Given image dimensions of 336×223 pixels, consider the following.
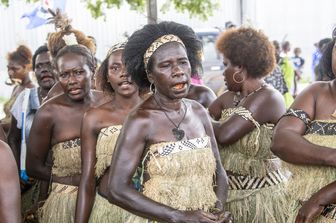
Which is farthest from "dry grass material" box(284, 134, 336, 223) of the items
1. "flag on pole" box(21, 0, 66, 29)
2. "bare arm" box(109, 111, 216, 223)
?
"flag on pole" box(21, 0, 66, 29)

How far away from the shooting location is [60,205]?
4.83 m

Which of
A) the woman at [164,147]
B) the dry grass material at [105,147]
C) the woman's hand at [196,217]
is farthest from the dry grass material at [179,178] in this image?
the dry grass material at [105,147]

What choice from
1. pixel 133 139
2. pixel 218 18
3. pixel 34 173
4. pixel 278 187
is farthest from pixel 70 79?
pixel 218 18

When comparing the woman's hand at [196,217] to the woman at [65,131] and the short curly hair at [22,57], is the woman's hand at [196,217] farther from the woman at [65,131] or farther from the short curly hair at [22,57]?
the short curly hair at [22,57]

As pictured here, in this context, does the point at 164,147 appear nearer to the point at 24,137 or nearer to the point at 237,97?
the point at 237,97

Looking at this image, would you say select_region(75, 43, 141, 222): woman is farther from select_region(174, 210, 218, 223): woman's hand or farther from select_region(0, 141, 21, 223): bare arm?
select_region(0, 141, 21, 223): bare arm

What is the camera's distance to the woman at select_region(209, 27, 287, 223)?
504 centimetres

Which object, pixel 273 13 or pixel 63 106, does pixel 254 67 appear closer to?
pixel 63 106

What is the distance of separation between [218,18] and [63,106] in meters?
14.3

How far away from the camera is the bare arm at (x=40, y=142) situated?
15.8ft

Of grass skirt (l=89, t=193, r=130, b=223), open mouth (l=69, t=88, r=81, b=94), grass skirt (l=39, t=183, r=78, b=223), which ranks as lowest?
grass skirt (l=39, t=183, r=78, b=223)

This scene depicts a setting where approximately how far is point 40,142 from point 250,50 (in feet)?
5.97

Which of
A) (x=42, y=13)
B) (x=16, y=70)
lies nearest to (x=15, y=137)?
(x=16, y=70)

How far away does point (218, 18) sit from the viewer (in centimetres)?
1872
